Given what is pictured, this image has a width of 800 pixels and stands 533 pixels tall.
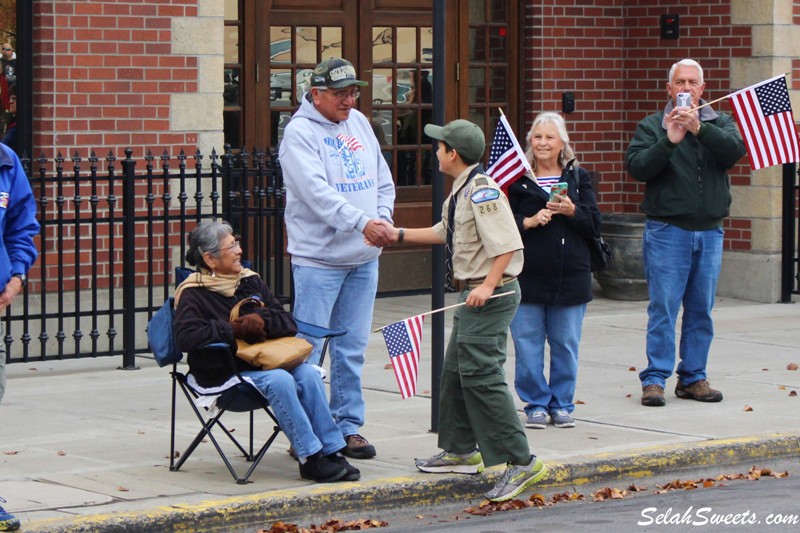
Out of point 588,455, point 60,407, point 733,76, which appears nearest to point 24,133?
point 60,407

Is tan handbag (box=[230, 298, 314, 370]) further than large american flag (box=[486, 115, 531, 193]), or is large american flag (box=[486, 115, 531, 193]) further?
large american flag (box=[486, 115, 531, 193])

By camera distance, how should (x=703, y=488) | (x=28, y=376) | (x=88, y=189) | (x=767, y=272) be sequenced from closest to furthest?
1. (x=703, y=488)
2. (x=28, y=376)
3. (x=88, y=189)
4. (x=767, y=272)

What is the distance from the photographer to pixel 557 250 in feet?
28.1

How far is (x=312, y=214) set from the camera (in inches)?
301

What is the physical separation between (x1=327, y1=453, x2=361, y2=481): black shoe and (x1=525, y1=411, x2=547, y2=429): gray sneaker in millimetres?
1574

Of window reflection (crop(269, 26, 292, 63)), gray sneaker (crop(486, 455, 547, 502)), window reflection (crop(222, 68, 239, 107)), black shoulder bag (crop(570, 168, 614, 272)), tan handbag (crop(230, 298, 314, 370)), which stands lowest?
gray sneaker (crop(486, 455, 547, 502))

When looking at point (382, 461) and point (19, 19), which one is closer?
point (382, 461)

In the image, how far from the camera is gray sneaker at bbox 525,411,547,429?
8.53 metres

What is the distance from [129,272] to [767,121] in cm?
419

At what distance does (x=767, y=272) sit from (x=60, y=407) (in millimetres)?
7268

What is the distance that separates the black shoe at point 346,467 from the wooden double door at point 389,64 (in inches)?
251

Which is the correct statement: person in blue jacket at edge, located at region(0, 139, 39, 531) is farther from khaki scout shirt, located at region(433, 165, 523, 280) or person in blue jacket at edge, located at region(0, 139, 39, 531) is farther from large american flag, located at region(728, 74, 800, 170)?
large american flag, located at region(728, 74, 800, 170)

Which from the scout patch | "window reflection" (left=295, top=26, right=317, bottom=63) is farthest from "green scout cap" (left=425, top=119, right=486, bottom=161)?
"window reflection" (left=295, top=26, right=317, bottom=63)

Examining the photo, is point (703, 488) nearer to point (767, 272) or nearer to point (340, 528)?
point (340, 528)
